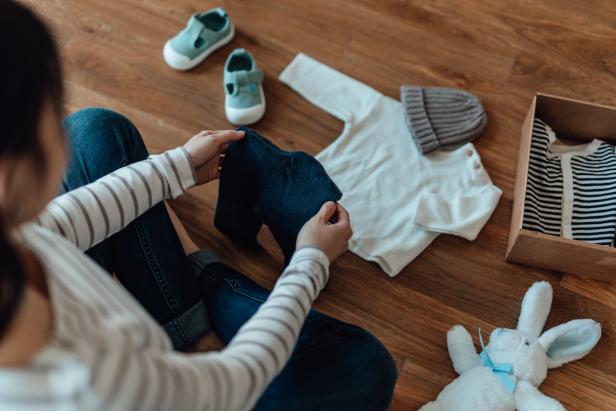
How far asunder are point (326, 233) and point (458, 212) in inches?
15.8

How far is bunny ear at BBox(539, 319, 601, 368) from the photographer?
1082mm

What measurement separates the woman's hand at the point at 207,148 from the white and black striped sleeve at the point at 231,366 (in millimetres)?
235

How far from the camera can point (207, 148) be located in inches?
38.7

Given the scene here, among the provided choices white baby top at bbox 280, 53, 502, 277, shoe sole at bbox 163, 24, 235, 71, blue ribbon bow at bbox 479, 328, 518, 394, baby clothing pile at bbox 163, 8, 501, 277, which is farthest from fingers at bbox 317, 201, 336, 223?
shoe sole at bbox 163, 24, 235, 71

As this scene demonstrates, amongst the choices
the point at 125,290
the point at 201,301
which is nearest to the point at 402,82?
the point at 201,301

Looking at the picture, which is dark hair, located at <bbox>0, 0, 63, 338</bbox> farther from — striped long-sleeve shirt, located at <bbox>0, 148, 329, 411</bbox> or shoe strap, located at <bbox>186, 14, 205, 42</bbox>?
shoe strap, located at <bbox>186, 14, 205, 42</bbox>

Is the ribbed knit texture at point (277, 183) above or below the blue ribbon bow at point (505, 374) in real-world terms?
above

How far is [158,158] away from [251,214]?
0.70ft

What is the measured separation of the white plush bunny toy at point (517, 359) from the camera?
102 centimetres

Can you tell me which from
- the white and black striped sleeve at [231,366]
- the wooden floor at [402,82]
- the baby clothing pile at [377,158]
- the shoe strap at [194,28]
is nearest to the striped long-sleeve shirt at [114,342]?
the white and black striped sleeve at [231,366]

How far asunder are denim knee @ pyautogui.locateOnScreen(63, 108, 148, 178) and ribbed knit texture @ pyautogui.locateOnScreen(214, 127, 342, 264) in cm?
15

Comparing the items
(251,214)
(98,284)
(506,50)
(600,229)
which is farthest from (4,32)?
(506,50)

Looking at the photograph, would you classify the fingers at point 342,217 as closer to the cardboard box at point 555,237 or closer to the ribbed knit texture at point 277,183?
the ribbed knit texture at point 277,183

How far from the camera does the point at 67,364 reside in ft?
1.71
